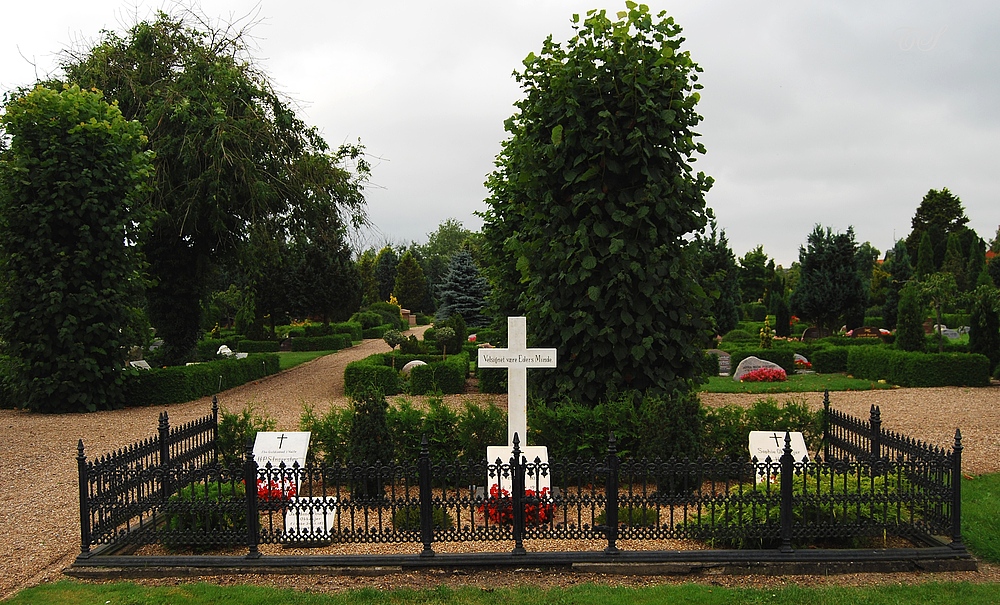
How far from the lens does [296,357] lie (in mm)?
29891

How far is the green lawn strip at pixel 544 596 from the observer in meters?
5.33

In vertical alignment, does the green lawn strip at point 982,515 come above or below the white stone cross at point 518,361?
below

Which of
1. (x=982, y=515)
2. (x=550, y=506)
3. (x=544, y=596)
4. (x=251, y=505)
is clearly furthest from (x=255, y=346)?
(x=982, y=515)

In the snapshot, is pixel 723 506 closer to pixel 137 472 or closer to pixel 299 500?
pixel 299 500

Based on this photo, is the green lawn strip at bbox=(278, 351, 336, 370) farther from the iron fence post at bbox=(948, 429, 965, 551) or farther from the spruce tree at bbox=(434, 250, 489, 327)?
the iron fence post at bbox=(948, 429, 965, 551)

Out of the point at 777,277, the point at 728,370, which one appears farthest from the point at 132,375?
the point at 777,277

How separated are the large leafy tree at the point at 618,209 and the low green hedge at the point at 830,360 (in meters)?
14.1

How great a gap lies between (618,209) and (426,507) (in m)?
A: 4.68

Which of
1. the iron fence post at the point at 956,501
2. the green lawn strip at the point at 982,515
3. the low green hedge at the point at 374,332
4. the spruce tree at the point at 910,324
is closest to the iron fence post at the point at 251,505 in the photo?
the iron fence post at the point at 956,501

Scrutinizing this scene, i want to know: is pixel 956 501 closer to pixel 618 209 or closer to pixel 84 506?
pixel 618 209

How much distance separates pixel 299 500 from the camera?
6.53 m

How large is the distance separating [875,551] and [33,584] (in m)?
6.99

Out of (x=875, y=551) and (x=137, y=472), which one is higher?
(x=137, y=472)

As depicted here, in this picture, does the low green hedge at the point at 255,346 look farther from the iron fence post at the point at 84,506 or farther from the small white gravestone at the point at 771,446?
the small white gravestone at the point at 771,446
